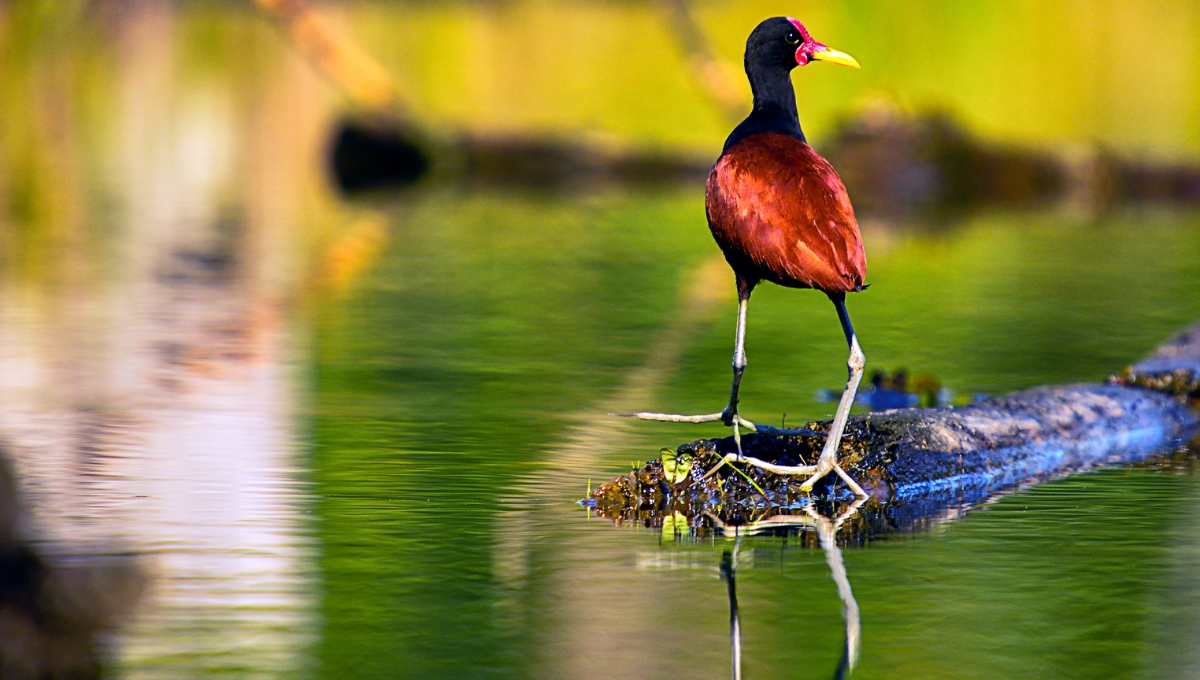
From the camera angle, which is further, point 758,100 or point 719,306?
point 719,306

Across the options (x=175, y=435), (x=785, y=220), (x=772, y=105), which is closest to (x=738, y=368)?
(x=785, y=220)

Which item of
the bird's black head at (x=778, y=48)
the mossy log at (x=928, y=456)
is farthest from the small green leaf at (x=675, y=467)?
the bird's black head at (x=778, y=48)

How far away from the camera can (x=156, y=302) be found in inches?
554

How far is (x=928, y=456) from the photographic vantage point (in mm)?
7664

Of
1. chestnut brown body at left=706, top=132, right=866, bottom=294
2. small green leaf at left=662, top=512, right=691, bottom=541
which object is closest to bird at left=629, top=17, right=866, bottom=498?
chestnut brown body at left=706, top=132, right=866, bottom=294

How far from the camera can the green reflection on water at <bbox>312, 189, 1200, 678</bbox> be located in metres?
5.33

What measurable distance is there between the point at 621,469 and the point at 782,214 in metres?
1.62

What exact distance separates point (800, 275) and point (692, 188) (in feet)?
71.1

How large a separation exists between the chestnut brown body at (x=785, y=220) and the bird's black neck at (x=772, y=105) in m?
0.20

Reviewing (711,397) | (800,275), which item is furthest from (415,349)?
(800,275)

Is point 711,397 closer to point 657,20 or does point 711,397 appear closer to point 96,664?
point 96,664

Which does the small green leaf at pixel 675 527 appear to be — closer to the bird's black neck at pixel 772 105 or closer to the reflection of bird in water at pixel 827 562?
the reflection of bird in water at pixel 827 562

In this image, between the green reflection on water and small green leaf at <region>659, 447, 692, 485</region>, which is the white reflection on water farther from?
small green leaf at <region>659, 447, 692, 485</region>

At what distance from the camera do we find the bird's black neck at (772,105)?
7.20 metres
